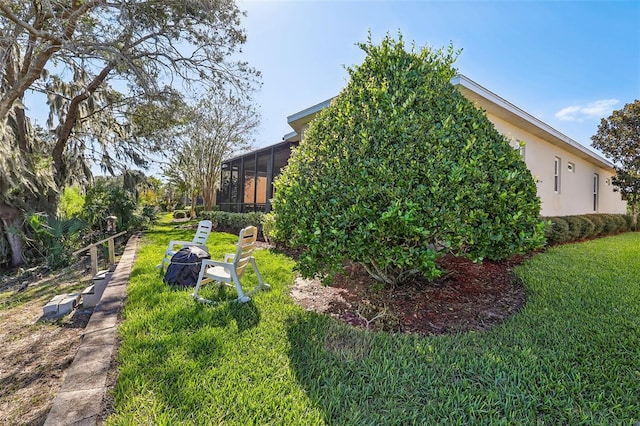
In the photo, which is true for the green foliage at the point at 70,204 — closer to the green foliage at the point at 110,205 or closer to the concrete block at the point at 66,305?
the green foliage at the point at 110,205

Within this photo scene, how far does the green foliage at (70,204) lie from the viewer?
933cm

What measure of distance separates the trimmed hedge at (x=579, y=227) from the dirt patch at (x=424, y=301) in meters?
2.50

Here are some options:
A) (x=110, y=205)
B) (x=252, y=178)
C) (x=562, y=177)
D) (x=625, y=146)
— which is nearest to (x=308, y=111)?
(x=110, y=205)

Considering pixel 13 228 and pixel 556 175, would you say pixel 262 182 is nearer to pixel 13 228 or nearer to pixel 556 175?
pixel 13 228

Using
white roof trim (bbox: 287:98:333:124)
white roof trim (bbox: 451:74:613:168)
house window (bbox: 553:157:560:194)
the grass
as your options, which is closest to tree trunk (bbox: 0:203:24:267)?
the grass

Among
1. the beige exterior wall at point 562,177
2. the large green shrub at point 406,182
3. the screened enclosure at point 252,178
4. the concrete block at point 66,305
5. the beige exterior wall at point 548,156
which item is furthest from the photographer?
the screened enclosure at point 252,178

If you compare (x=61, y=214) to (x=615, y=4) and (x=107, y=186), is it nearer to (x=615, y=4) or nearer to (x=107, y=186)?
(x=107, y=186)

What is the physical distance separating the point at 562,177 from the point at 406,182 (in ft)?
37.5

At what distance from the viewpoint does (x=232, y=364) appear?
2414 mm

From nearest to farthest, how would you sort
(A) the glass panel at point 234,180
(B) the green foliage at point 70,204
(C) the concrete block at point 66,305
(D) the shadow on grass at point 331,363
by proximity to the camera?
(D) the shadow on grass at point 331,363, (C) the concrete block at point 66,305, (B) the green foliage at point 70,204, (A) the glass panel at point 234,180

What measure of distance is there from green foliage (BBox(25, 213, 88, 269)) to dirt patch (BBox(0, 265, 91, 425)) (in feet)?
7.22

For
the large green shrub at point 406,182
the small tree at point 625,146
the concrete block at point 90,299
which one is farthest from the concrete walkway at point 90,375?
the small tree at point 625,146

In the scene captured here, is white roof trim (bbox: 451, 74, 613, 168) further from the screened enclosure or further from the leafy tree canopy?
the screened enclosure

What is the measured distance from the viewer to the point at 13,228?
328 inches
